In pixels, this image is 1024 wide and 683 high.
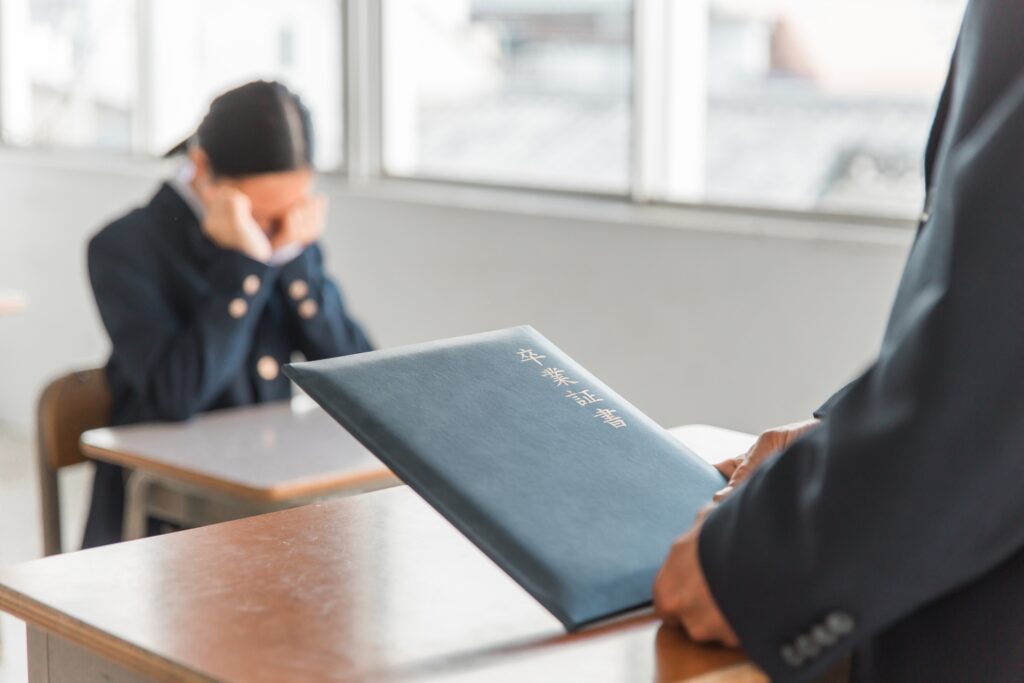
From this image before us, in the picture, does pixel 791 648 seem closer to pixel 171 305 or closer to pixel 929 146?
pixel 929 146

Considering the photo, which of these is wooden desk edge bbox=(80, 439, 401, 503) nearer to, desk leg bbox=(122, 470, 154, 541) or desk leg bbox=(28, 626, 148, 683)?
desk leg bbox=(122, 470, 154, 541)

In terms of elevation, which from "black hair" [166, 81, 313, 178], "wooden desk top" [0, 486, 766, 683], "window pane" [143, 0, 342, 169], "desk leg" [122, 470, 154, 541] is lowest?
"desk leg" [122, 470, 154, 541]

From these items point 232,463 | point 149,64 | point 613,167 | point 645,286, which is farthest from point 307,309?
point 149,64

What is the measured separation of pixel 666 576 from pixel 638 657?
5 centimetres

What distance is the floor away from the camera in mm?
3059

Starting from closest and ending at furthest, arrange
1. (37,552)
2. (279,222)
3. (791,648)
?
1. (791,648)
2. (279,222)
3. (37,552)

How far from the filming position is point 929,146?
0.99 m

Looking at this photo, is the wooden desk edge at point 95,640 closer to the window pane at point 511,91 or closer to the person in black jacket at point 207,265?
the person in black jacket at point 207,265

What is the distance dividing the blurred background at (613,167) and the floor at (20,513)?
2 centimetres

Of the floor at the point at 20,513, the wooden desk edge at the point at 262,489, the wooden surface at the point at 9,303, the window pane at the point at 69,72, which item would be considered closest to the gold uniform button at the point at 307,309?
the wooden desk edge at the point at 262,489

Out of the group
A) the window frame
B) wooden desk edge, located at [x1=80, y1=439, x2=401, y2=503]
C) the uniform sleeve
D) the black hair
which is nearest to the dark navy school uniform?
the uniform sleeve

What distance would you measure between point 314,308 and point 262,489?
78 centimetres

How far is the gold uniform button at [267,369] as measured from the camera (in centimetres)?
256

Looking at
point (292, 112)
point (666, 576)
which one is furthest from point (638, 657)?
point (292, 112)
